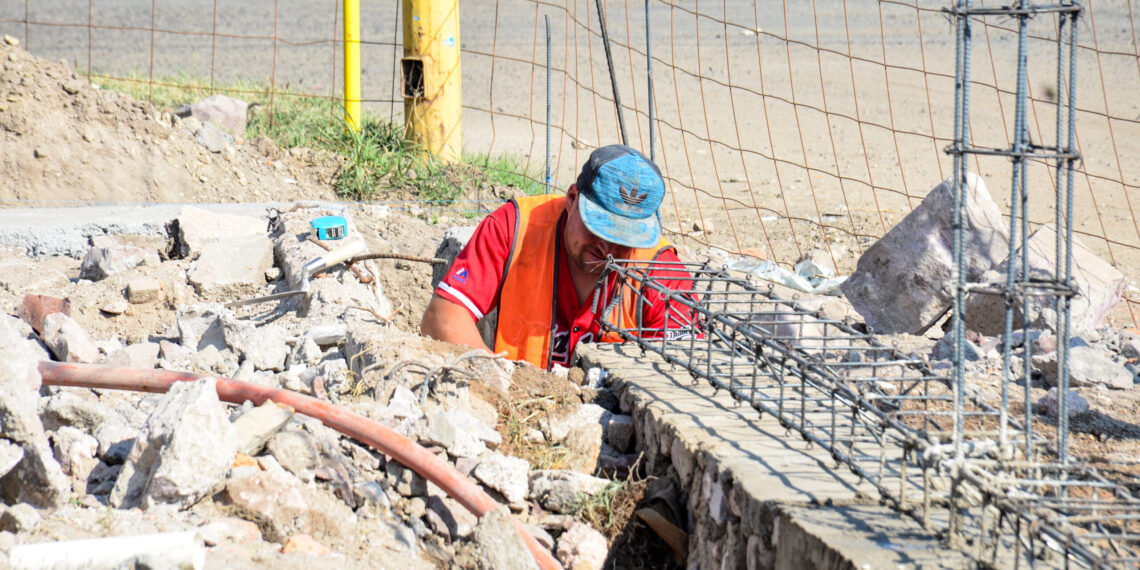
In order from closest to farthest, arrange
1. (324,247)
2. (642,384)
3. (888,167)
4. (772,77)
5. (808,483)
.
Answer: (808,483), (642,384), (324,247), (888,167), (772,77)

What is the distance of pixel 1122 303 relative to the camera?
20.8 ft

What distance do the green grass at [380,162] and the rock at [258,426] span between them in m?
3.72

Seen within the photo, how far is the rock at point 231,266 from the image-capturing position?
4906 millimetres

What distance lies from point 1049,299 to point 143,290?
4.20 m

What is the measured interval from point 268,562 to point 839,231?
598 cm

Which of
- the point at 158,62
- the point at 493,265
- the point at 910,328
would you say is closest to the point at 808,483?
the point at 493,265

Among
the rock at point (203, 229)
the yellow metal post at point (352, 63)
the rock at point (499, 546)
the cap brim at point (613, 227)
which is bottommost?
the rock at point (499, 546)

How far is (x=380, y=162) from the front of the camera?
6.62m

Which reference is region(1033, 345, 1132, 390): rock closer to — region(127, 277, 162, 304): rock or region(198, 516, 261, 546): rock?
region(198, 516, 261, 546): rock

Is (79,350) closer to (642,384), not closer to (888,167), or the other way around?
(642,384)

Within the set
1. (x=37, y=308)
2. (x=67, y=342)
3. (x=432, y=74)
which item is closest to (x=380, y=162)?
(x=432, y=74)

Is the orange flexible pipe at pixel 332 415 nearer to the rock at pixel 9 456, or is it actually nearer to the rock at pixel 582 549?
the rock at pixel 582 549

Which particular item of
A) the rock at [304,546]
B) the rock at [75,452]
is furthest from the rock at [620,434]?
the rock at [75,452]

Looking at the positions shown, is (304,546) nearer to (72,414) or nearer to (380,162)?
(72,414)
